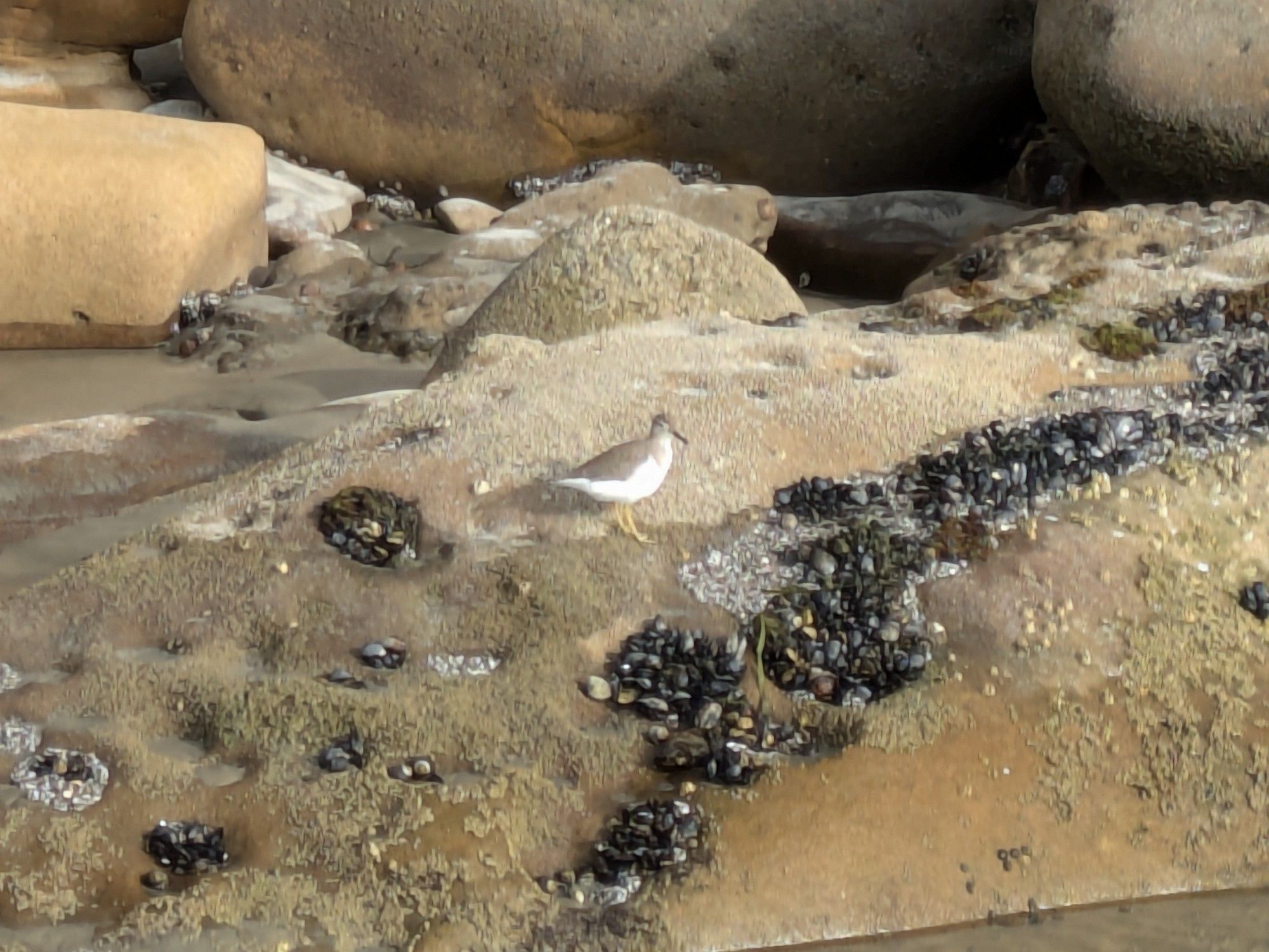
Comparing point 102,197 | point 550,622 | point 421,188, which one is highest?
point 550,622

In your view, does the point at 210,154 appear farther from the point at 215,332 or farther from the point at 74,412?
the point at 74,412

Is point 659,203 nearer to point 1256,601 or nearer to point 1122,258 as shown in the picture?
point 1122,258

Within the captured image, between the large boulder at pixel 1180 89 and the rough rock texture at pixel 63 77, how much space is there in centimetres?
626

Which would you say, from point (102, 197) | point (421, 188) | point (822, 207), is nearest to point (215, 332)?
point (102, 197)

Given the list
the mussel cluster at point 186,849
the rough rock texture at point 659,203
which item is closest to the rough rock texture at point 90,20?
the rough rock texture at point 659,203

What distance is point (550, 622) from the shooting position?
3312 mm

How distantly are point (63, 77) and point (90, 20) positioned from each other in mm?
433

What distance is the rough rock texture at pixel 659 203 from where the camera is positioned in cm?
740

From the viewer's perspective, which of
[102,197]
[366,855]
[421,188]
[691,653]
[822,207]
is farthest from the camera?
[421,188]

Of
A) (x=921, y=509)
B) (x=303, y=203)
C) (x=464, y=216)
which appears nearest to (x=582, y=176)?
(x=464, y=216)

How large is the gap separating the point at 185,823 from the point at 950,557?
1899 millimetres

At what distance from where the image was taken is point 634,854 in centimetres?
308

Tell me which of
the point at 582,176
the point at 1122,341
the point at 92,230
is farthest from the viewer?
the point at 582,176

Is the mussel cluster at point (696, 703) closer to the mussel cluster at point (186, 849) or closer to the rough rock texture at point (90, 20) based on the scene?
the mussel cluster at point (186, 849)
